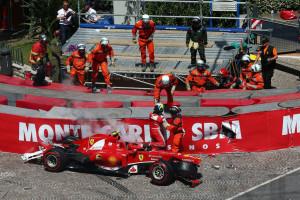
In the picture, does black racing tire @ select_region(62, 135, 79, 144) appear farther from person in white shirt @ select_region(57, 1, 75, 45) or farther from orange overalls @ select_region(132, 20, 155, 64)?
person in white shirt @ select_region(57, 1, 75, 45)

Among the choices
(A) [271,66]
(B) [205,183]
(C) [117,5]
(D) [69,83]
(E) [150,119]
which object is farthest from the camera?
(C) [117,5]

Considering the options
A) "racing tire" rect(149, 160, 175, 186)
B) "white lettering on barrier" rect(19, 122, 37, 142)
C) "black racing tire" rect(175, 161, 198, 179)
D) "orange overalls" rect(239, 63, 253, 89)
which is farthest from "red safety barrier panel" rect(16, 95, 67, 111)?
"orange overalls" rect(239, 63, 253, 89)

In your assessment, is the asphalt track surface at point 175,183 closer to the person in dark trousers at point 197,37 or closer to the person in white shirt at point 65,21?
the person in dark trousers at point 197,37

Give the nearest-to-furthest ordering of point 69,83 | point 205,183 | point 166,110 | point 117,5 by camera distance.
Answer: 1. point 205,183
2. point 166,110
3. point 69,83
4. point 117,5

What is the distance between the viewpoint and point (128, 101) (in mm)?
14961

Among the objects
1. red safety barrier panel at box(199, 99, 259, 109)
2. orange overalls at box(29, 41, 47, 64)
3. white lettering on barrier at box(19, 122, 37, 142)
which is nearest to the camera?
white lettering on barrier at box(19, 122, 37, 142)

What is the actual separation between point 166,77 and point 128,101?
1259 millimetres

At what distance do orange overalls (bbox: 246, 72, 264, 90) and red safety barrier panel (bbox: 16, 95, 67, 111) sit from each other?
17.1ft

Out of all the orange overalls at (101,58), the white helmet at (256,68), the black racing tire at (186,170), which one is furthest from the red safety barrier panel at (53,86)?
the black racing tire at (186,170)

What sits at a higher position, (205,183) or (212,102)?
(212,102)

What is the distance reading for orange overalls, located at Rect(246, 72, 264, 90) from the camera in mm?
16214

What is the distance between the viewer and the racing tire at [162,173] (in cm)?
1156

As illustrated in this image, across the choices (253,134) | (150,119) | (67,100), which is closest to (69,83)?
(67,100)

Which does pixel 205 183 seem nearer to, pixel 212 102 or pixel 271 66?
pixel 212 102
